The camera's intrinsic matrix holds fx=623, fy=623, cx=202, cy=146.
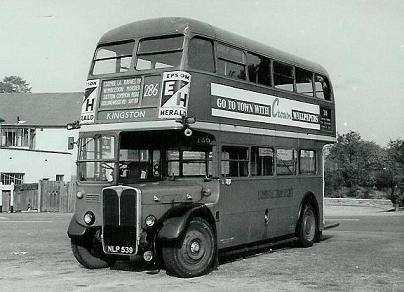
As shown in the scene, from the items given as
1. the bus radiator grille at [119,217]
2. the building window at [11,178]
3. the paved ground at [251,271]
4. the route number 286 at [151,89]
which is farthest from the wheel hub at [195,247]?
the building window at [11,178]

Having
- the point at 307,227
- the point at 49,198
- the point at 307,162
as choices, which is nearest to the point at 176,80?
the point at 307,162

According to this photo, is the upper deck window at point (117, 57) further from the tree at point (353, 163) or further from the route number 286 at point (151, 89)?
the tree at point (353, 163)

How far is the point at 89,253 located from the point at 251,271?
9.13 feet

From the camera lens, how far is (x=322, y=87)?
49.8 feet

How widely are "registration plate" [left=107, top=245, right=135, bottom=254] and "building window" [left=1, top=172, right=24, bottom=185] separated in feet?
108

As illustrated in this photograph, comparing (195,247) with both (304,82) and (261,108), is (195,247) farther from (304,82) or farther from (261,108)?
(304,82)

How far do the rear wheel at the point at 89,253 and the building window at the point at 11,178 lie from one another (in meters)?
31.9

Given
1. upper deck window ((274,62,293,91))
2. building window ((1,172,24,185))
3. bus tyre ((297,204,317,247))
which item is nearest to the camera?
upper deck window ((274,62,293,91))

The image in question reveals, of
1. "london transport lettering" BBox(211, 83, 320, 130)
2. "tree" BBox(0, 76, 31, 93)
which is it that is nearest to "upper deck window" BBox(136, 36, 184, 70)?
"london transport lettering" BBox(211, 83, 320, 130)

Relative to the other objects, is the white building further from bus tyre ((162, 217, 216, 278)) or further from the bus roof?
bus tyre ((162, 217, 216, 278))

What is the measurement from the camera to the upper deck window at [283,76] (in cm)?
1302

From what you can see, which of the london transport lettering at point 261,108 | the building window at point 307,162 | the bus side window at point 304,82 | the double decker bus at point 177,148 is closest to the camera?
the double decker bus at point 177,148

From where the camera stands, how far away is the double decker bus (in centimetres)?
980

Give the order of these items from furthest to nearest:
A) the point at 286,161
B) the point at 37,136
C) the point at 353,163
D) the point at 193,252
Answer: the point at 353,163 < the point at 37,136 < the point at 286,161 < the point at 193,252
